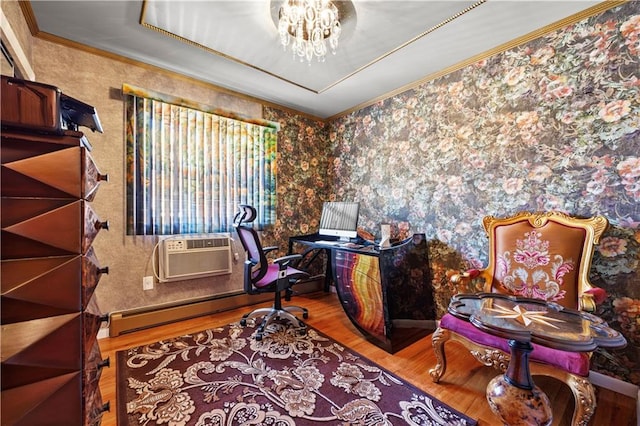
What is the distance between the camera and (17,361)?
0.79m

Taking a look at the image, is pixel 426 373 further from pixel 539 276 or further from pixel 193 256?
pixel 193 256

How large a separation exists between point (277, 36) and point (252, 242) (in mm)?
1666

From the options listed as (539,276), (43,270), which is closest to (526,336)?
(539,276)

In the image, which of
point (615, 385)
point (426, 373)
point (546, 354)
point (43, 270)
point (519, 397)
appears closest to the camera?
point (43, 270)

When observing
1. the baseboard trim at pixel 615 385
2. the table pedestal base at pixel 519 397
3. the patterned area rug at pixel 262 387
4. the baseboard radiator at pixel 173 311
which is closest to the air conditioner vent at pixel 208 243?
the baseboard radiator at pixel 173 311

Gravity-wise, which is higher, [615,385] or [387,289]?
[387,289]

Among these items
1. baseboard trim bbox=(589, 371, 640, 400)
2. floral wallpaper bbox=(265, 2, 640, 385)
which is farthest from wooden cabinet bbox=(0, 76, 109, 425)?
baseboard trim bbox=(589, 371, 640, 400)

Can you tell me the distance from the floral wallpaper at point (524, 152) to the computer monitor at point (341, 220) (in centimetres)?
37

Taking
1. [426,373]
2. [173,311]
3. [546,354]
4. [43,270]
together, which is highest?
[43,270]

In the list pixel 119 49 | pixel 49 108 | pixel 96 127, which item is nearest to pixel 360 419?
pixel 49 108

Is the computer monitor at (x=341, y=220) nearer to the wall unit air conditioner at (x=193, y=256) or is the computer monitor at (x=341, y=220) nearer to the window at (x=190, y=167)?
the window at (x=190, y=167)

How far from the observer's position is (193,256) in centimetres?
264

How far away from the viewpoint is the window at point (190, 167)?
92.9 inches

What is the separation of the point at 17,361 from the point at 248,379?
119cm
